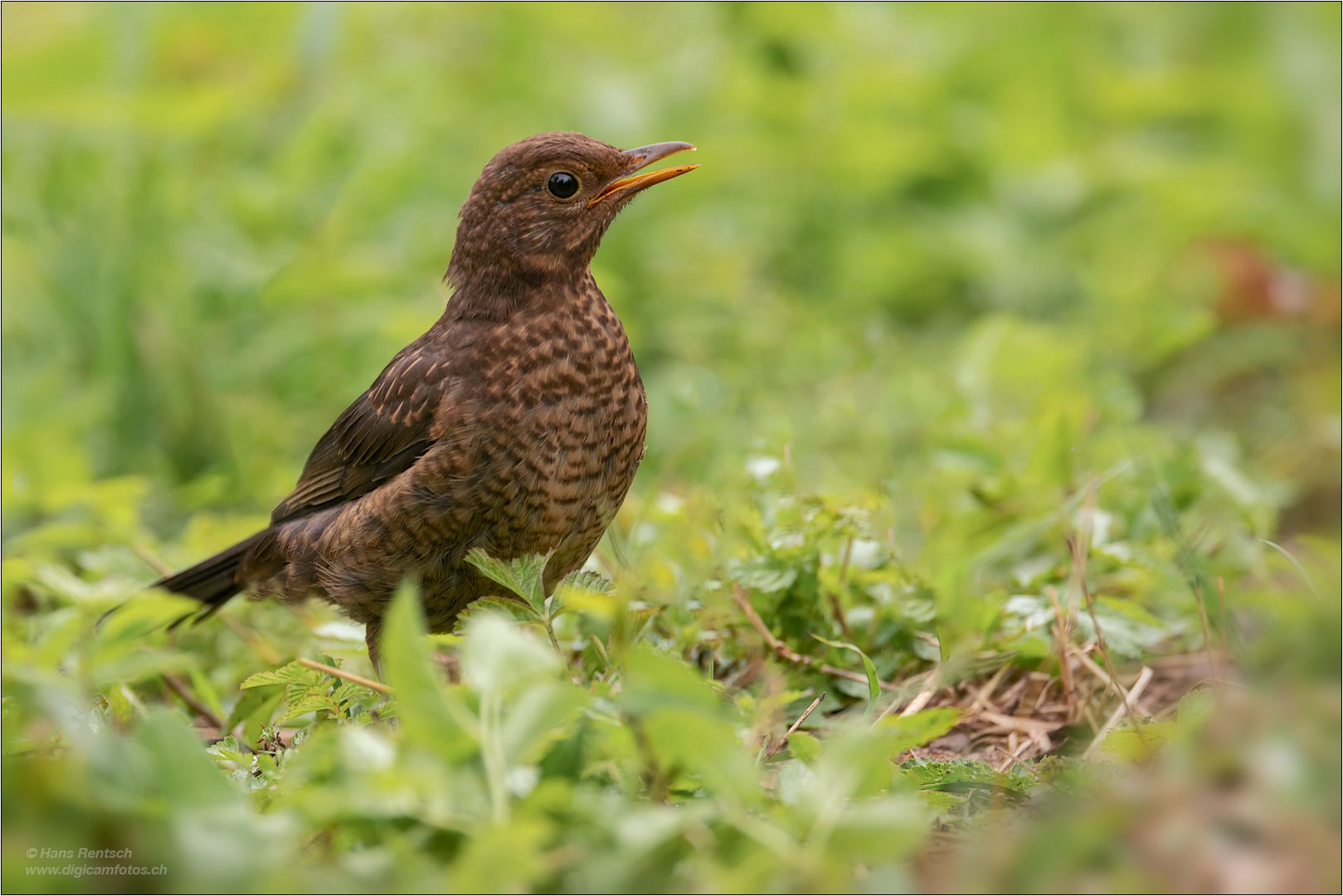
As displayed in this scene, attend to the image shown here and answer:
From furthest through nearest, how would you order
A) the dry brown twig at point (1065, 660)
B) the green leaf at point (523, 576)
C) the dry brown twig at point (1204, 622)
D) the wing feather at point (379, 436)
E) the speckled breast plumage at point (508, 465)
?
the wing feather at point (379, 436) → the speckled breast plumage at point (508, 465) → the dry brown twig at point (1065, 660) → the dry brown twig at point (1204, 622) → the green leaf at point (523, 576)

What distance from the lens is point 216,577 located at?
380 centimetres

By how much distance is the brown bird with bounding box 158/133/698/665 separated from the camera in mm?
3094

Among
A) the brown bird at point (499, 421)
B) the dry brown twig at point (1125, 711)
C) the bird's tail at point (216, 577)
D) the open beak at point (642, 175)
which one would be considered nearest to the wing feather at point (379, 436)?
the brown bird at point (499, 421)

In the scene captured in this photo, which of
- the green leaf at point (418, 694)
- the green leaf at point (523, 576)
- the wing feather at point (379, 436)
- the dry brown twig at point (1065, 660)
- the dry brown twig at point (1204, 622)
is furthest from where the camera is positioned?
the wing feather at point (379, 436)

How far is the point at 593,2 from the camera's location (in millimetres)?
9367

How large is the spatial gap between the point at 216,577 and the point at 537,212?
4.69 feet

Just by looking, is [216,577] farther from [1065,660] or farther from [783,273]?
[783,273]

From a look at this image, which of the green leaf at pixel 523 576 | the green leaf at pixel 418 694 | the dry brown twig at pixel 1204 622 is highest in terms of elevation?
the green leaf at pixel 418 694

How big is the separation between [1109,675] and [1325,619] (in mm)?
886

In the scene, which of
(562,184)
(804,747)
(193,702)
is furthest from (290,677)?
(562,184)

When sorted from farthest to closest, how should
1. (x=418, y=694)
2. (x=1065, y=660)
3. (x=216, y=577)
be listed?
(x=216, y=577)
(x=1065, y=660)
(x=418, y=694)

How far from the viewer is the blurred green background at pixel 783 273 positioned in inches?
Result: 147

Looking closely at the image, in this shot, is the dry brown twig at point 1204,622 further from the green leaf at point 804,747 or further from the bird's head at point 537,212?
the bird's head at point 537,212

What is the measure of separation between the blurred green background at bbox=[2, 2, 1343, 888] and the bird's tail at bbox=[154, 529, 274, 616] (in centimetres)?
19
